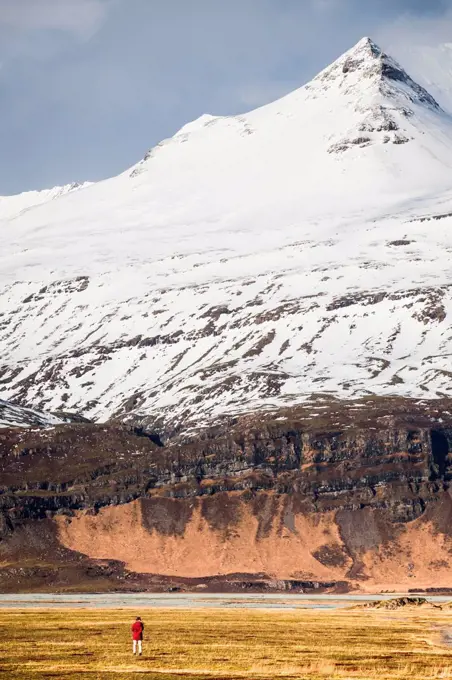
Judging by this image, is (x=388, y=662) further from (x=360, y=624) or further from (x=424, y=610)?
(x=424, y=610)

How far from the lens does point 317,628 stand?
124 metres

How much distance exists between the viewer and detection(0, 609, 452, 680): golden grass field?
76875mm

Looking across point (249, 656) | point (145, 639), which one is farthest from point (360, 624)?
point (249, 656)

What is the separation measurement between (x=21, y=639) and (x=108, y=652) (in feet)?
46.7

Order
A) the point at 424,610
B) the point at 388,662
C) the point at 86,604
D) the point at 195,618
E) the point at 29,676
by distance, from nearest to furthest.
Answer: the point at 29,676 → the point at 388,662 → the point at 195,618 → the point at 424,610 → the point at 86,604

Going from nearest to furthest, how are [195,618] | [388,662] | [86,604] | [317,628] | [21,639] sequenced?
[388,662] < [21,639] < [317,628] < [195,618] < [86,604]

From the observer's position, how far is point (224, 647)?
95.9 m

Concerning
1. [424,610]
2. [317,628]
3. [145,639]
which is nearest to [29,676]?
[145,639]

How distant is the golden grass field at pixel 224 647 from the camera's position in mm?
76875

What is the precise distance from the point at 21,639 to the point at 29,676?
27.9 m

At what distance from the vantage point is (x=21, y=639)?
99750 mm

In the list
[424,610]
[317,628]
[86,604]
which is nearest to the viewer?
[317,628]

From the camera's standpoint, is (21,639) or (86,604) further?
(86,604)

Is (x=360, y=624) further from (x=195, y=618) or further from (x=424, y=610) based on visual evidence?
(x=424, y=610)
